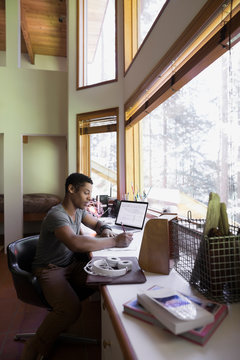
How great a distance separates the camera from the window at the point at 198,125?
4.82ft

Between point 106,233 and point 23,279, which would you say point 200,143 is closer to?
point 106,233

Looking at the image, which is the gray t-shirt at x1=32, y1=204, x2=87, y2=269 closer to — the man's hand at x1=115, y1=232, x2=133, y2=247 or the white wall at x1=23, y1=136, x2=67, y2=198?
the man's hand at x1=115, y1=232, x2=133, y2=247

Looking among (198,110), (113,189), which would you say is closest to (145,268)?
(198,110)

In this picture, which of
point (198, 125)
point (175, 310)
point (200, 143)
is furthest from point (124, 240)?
point (198, 125)

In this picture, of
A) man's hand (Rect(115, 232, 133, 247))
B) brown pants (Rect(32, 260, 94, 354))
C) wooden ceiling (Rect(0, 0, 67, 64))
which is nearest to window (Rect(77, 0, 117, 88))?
wooden ceiling (Rect(0, 0, 67, 64))

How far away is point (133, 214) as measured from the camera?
2.27 metres

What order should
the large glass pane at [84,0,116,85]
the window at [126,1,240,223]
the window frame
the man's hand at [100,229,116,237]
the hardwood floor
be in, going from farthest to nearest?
the large glass pane at [84,0,116,85]
the man's hand at [100,229,116,237]
the hardwood floor
the window at [126,1,240,223]
the window frame

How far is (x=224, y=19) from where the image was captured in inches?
53.1

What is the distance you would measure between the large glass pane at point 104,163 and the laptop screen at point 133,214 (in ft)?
4.04

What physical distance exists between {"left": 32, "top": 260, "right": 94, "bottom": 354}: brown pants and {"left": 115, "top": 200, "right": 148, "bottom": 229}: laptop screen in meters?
0.76

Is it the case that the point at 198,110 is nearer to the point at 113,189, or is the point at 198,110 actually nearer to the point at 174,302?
the point at 174,302

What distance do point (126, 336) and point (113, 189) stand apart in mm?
2910

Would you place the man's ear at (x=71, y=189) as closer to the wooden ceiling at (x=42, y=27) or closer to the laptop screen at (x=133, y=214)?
the laptop screen at (x=133, y=214)

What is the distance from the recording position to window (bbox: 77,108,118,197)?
142 inches
